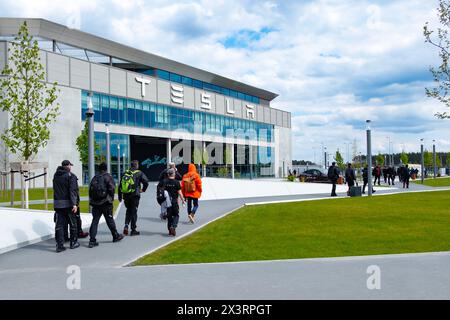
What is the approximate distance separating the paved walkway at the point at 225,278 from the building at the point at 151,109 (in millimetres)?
20536

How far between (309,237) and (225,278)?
425 centimetres

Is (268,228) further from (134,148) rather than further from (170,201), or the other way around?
(134,148)

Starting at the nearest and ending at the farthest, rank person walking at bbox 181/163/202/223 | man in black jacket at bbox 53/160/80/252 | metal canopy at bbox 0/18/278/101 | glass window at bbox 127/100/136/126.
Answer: man in black jacket at bbox 53/160/80/252 < person walking at bbox 181/163/202/223 < metal canopy at bbox 0/18/278/101 < glass window at bbox 127/100/136/126

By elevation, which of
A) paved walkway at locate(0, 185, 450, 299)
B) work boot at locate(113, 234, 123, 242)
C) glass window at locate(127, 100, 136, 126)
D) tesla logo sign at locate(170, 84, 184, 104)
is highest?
tesla logo sign at locate(170, 84, 184, 104)

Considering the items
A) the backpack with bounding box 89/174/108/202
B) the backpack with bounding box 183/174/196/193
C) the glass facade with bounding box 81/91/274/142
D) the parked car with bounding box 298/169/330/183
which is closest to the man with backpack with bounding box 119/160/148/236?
the backpack with bounding box 89/174/108/202

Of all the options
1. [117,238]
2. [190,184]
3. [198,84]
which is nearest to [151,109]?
[198,84]

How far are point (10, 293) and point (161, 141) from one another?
162 feet

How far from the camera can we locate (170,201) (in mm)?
11289

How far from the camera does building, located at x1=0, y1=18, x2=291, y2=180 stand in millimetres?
39375

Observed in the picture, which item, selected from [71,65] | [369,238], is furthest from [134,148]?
[369,238]

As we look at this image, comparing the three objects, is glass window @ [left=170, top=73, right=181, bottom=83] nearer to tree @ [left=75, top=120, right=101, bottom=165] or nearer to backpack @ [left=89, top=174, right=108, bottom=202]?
tree @ [left=75, top=120, right=101, bottom=165]

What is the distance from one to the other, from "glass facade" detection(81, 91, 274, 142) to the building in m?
0.10

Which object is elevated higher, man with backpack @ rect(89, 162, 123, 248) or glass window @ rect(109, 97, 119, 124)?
glass window @ rect(109, 97, 119, 124)

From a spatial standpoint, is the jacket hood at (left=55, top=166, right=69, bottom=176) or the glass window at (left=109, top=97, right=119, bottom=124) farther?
the glass window at (left=109, top=97, right=119, bottom=124)
